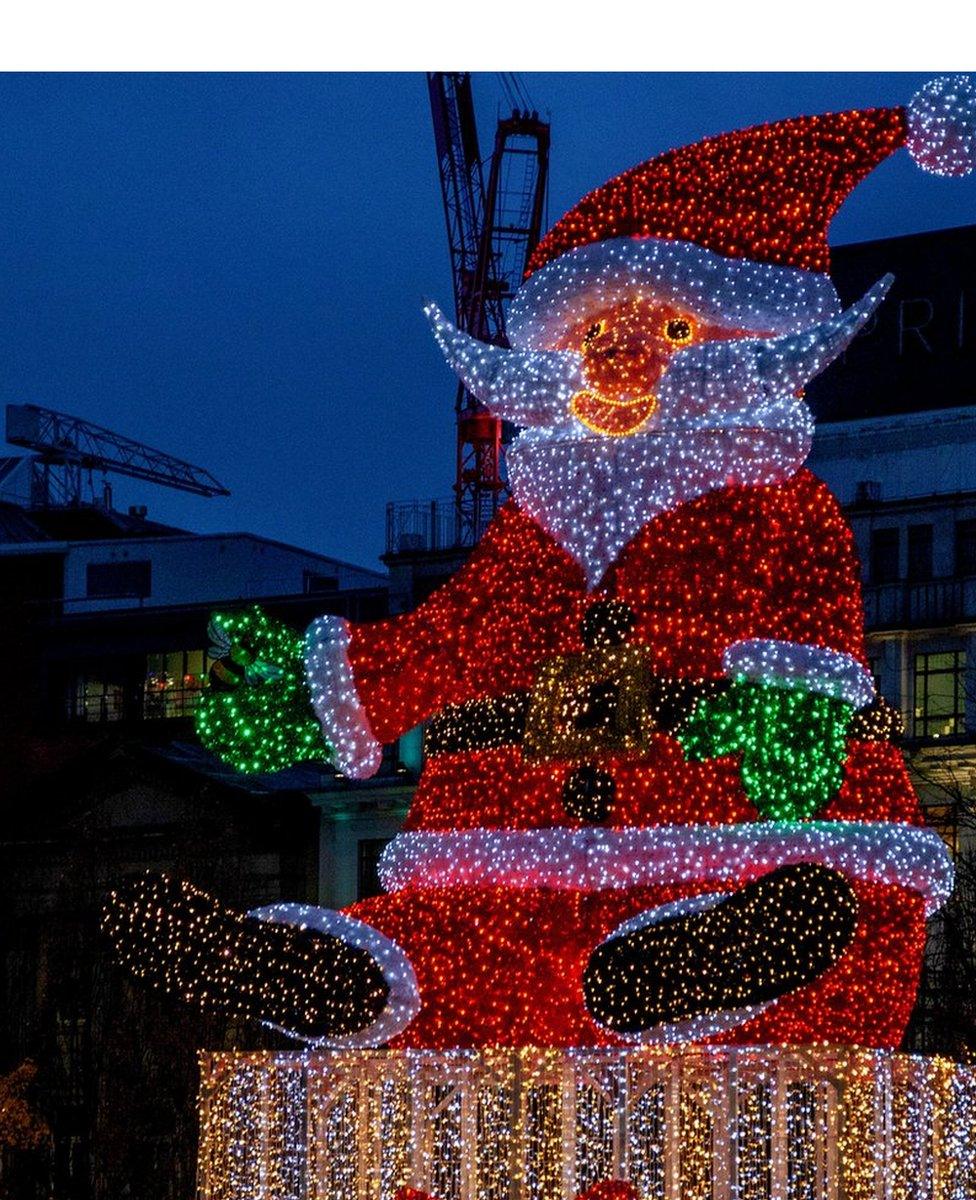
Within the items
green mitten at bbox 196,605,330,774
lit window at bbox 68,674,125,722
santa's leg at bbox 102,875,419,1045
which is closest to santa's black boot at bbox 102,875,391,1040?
santa's leg at bbox 102,875,419,1045

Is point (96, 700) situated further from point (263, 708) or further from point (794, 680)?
point (794, 680)

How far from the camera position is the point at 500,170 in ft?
135

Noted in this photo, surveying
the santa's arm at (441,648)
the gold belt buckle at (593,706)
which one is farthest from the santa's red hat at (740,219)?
the gold belt buckle at (593,706)

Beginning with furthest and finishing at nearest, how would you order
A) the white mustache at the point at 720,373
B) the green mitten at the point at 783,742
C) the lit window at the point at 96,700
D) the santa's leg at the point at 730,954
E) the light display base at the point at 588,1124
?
the lit window at the point at 96,700 → the white mustache at the point at 720,373 → the light display base at the point at 588,1124 → the green mitten at the point at 783,742 → the santa's leg at the point at 730,954

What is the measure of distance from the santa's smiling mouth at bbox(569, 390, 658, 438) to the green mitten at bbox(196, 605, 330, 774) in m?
1.87

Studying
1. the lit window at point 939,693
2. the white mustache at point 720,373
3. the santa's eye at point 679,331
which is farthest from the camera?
the lit window at point 939,693

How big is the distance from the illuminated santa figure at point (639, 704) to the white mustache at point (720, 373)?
0.02 metres

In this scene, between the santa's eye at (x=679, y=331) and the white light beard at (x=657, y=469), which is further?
the santa's eye at (x=679, y=331)

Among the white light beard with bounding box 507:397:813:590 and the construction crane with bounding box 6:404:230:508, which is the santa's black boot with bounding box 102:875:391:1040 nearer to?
the white light beard with bounding box 507:397:813:590

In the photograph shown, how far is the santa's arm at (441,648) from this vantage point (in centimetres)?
1399

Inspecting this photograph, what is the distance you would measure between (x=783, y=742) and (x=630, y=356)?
2.04 meters

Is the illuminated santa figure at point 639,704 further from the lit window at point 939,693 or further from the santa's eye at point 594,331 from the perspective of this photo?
the lit window at point 939,693

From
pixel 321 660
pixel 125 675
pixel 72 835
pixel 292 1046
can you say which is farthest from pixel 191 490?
pixel 321 660

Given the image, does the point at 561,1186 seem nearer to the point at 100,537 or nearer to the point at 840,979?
the point at 840,979
